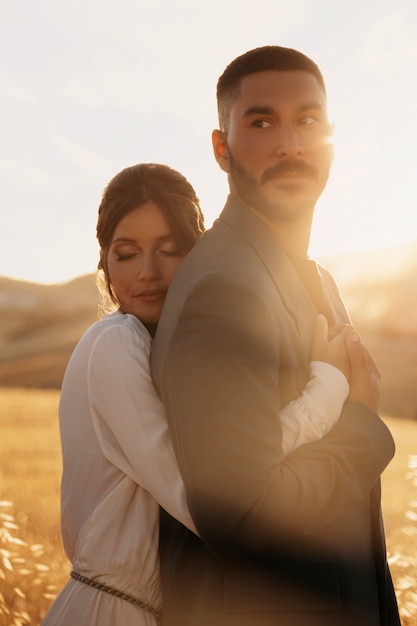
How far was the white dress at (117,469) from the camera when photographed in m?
1.93

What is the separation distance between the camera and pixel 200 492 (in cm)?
172

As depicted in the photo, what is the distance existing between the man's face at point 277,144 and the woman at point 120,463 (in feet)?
1.45

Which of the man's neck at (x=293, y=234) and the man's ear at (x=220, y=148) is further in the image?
the man's ear at (x=220, y=148)

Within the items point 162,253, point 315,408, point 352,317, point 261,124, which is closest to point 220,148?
point 261,124

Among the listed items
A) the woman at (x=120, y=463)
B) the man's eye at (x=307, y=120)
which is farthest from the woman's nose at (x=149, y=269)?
the man's eye at (x=307, y=120)

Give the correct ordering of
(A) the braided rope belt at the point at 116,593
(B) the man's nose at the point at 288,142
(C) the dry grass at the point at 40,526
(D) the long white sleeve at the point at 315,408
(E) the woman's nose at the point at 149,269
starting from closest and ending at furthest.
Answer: (D) the long white sleeve at the point at 315,408, (A) the braided rope belt at the point at 116,593, (B) the man's nose at the point at 288,142, (E) the woman's nose at the point at 149,269, (C) the dry grass at the point at 40,526

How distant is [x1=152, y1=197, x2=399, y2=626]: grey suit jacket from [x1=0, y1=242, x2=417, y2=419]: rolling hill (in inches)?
432

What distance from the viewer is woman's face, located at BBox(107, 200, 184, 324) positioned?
8.27ft

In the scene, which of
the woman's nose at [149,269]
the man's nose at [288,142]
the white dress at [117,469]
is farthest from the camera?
the woman's nose at [149,269]

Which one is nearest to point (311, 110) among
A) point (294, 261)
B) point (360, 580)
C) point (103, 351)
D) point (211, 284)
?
point (294, 261)

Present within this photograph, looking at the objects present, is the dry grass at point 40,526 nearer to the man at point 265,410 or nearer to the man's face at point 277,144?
the man at point 265,410

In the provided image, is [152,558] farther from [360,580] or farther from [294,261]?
[294,261]

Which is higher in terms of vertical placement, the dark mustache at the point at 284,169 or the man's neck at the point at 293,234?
the dark mustache at the point at 284,169

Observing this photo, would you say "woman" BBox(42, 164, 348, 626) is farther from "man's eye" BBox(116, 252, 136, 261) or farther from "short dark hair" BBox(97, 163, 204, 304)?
"short dark hair" BBox(97, 163, 204, 304)
